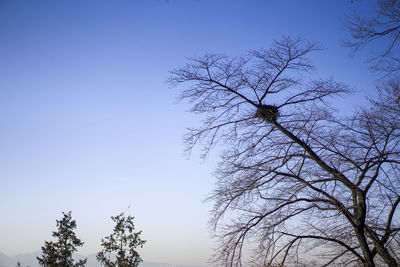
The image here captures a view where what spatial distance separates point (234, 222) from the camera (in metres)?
5.11

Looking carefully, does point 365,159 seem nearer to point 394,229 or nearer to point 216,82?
point 394,229

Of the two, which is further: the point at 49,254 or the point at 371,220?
the point at 49,254

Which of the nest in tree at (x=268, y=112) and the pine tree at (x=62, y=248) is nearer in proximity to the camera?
the nest in tree at (x=268, y=112)

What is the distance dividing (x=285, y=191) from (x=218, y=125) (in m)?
2.01

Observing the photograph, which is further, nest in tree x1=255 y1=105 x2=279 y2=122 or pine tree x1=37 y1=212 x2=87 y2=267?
pine tree x1=37 y1=212 x2=87 y2=267

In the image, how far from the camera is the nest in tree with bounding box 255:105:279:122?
547cm

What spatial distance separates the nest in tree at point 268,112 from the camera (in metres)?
A: 5.47

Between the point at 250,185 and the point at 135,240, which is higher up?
the point at 250,185

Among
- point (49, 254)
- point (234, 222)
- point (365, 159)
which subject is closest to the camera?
point (234, 222)

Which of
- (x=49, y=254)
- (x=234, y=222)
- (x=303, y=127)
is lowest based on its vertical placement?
(x=49, y=254)

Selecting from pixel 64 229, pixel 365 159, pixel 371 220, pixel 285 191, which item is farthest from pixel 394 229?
pixel 64 229

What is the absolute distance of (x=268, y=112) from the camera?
550 centimetres

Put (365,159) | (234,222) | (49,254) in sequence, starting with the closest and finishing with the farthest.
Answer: (234,222), (365,159), (49,254)

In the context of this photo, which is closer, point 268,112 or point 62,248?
point 268,112
